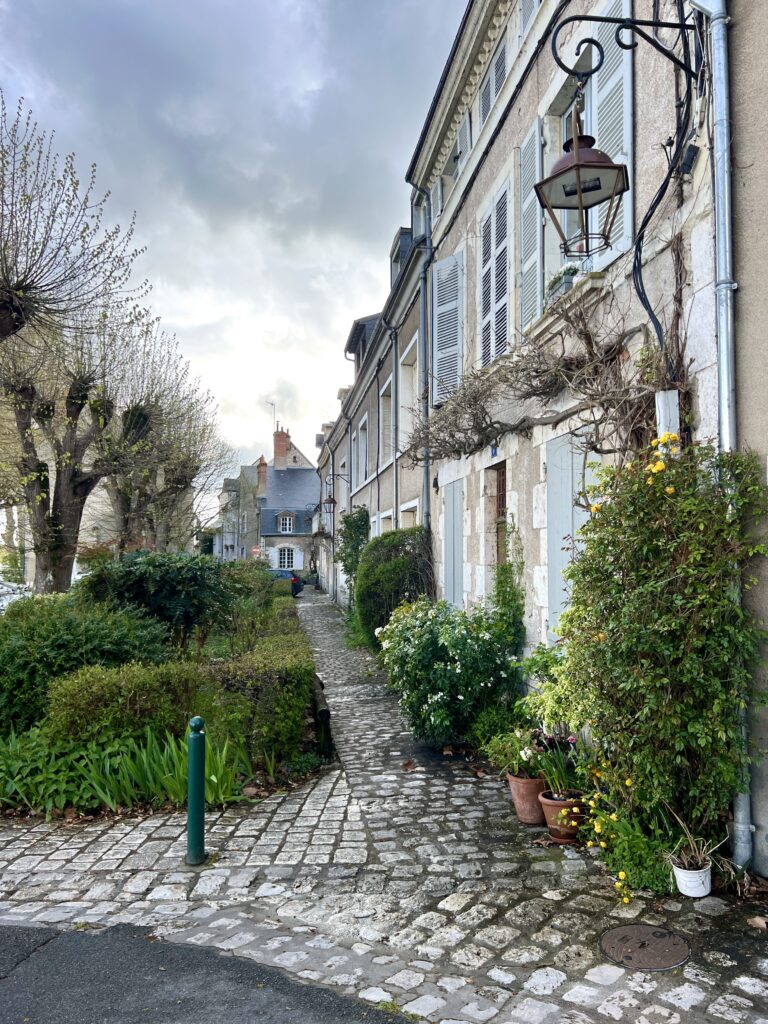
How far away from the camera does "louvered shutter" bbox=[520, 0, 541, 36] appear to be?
634 centimetres

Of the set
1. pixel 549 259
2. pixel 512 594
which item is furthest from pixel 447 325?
pixel 512 594

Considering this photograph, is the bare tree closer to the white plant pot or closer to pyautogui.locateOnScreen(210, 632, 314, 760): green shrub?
pyautogui.locateOnScreen(210, 632, 314, 760): green shrub

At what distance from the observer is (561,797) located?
4.24 meters

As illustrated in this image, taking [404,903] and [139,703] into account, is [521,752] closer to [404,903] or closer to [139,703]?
[404,903]

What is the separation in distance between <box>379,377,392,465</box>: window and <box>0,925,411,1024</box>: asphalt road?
11.3m

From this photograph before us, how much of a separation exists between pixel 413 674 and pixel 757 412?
3718 millimetres

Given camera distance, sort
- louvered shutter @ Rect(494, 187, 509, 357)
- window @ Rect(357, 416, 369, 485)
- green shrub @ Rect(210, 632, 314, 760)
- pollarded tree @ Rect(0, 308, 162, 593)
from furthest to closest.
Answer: window @ Rect(357, 416, 369, 485), pollarded tree @ Rect(0, 308, 162, 593), louvered shutter @ Rect(494, 187, 509, 357), green shrub @ Rect(210, 632, 314, 760)

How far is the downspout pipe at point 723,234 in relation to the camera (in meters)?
3.52

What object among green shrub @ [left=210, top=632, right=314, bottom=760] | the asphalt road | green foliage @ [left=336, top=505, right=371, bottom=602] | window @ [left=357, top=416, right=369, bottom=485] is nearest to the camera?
the asphalt road

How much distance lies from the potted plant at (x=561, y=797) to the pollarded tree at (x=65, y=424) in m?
8.82

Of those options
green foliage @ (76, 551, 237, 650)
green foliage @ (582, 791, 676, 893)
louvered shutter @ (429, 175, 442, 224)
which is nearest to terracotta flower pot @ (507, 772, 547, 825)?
green foliage @ (582, 791, 676, 893)

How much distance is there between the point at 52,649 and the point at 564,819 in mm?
4529

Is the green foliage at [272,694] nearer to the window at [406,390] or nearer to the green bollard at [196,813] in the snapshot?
the green bollard at [196,813]

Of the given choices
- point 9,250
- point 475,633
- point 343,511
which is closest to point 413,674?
point 475,633
